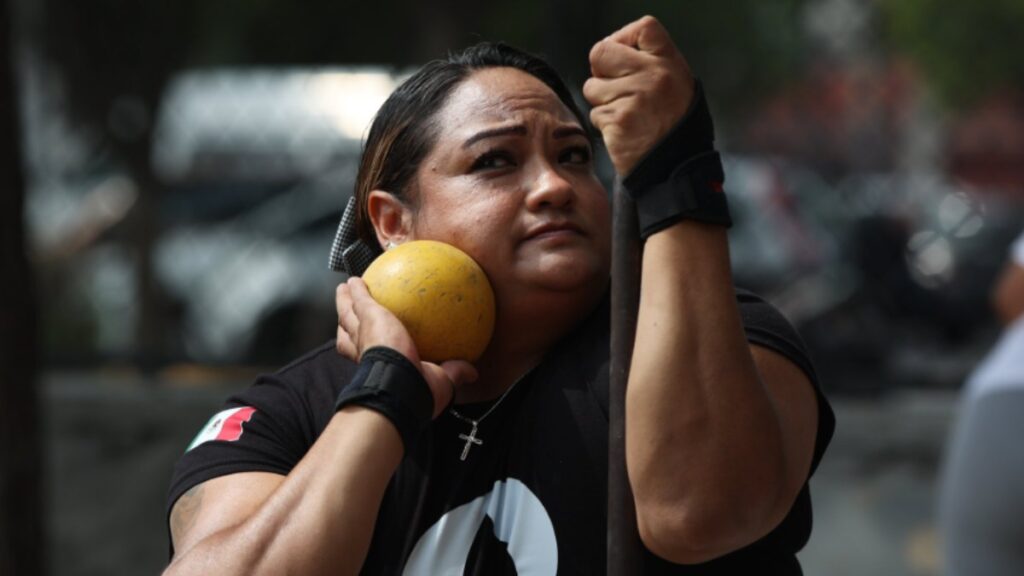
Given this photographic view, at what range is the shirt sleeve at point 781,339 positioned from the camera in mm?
2352

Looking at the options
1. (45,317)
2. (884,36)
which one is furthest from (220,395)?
(884,36)

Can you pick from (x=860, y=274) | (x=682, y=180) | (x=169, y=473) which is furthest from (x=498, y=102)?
(x=860, y=274)

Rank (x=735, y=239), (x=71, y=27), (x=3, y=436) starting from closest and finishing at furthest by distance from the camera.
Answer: (x=3, y=436) → (x=71, y=27) → (x=735, y=239)

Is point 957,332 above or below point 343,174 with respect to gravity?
below

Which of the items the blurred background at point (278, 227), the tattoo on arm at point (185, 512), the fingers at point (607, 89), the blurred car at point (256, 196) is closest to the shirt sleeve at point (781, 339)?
the fingers at point (607, 89)

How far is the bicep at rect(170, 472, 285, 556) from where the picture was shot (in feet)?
8.08

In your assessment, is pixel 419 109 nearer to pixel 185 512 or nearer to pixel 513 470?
pixel 513 470

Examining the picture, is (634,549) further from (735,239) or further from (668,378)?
(735,239)

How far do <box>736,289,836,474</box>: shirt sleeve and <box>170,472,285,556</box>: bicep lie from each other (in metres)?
0.73

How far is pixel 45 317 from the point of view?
28.2 ft

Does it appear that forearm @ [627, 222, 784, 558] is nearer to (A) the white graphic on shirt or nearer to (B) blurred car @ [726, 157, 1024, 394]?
(A) the white graphic on shirt

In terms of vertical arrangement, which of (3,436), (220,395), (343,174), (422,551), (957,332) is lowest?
(957,332)

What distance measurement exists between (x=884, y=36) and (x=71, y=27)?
7081 mm

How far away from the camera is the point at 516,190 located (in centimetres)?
256
